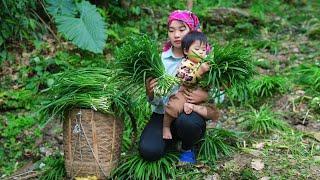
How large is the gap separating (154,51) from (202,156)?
2.93 feet

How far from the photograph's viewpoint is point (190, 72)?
129 inches

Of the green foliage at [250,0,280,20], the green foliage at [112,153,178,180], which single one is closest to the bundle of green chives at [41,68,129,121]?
the green foliage at [112,153,178,180]

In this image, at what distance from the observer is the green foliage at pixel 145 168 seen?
3426 millimetres

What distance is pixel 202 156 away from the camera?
366cm

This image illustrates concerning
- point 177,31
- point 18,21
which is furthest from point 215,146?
point 18,21

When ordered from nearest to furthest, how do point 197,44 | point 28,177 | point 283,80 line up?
point 197,44 → point 28,177 → point 283,80

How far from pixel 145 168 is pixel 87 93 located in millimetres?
650

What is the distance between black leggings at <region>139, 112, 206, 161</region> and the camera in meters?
3.36

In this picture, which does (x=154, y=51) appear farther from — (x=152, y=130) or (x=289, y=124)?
(x=289, y=124)

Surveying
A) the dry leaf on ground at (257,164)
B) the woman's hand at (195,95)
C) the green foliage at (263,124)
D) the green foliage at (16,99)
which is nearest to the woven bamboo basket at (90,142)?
the woman's hand at (195,95)

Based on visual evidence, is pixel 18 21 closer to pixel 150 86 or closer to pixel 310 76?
pixel 150 86

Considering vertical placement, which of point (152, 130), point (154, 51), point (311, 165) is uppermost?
point (154, 51)

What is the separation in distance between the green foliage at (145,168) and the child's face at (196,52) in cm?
75

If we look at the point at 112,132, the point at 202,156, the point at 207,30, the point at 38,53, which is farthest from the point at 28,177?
the point at 207,30
